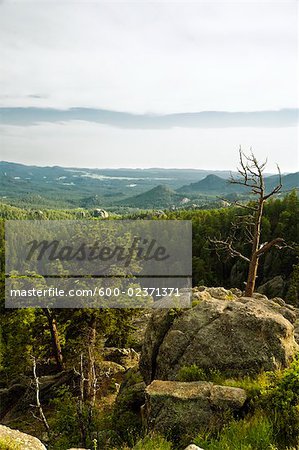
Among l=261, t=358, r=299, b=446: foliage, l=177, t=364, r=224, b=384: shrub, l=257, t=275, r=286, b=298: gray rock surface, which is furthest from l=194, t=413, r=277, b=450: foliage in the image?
l=257, t=275, r=286, b=298: gray rock surface

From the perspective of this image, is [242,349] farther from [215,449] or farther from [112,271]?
[112,271]

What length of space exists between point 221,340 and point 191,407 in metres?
3.61

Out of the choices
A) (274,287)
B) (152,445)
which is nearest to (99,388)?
(152,445)

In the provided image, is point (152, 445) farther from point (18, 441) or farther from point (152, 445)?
point (18, 441)

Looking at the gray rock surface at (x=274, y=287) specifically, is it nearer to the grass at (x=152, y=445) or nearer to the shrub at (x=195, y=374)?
the shrub at (x=195, y=374)

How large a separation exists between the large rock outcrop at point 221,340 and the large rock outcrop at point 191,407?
226 centimetres

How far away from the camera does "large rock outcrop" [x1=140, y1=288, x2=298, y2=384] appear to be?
1270 cm

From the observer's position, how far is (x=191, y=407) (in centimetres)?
1009

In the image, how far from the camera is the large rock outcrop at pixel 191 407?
9820 mm

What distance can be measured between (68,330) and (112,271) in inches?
258

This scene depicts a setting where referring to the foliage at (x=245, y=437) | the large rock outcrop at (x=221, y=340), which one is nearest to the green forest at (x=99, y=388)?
the foliage at (x=245, y=437)

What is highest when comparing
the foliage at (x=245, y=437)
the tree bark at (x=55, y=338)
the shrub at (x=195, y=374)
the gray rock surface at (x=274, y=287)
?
the foliage at (x=245, y=437)

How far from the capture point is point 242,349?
506 inches

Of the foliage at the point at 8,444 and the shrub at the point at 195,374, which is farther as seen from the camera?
the shrub at the point at 195,374
